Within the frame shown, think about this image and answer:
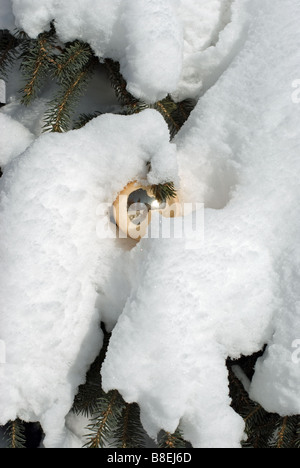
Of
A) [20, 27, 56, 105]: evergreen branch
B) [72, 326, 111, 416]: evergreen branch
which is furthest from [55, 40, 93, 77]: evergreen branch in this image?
[72, 326, 111, 416]: evergreen branch

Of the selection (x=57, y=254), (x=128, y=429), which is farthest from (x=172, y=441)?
(x=57, y=254)

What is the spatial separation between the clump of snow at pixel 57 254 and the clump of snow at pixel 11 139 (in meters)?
0.15

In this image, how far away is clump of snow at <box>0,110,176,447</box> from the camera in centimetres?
90

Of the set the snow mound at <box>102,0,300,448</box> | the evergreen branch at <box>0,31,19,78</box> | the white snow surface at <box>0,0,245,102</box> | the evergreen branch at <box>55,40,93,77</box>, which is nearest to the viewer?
the snow mound at <box>102,0,300,448</box>

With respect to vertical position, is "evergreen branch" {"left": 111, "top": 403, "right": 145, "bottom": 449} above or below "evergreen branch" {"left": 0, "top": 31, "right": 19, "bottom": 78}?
below

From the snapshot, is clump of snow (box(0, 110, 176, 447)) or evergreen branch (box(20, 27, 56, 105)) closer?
clump of snow (box(0, 110, 176, 447))

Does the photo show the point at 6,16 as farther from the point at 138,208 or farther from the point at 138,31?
the point at 138,208

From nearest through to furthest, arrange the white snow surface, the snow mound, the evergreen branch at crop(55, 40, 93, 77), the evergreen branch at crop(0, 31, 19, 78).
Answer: the snow mound < the white snow surface < the evergreen branch at crop(55, 40, 93, 77) < the evergreen branch at crop(0, 31, 19, 78)

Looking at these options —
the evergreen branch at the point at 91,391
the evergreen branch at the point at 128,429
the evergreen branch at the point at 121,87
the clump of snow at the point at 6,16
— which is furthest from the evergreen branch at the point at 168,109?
the evergreen branch at the point at 128,429

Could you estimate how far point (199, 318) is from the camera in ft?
2.88

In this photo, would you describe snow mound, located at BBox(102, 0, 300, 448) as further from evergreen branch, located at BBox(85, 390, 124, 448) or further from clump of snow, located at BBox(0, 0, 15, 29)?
clump of snow, located at BBox(0, 0, 15, 29)

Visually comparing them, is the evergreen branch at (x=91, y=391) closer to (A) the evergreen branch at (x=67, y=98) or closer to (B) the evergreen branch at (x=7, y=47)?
(A) the evergreen branch at (x=67, y=98)

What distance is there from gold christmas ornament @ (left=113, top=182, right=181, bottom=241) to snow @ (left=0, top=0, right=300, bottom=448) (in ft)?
0.11

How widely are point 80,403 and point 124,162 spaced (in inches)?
23.1
